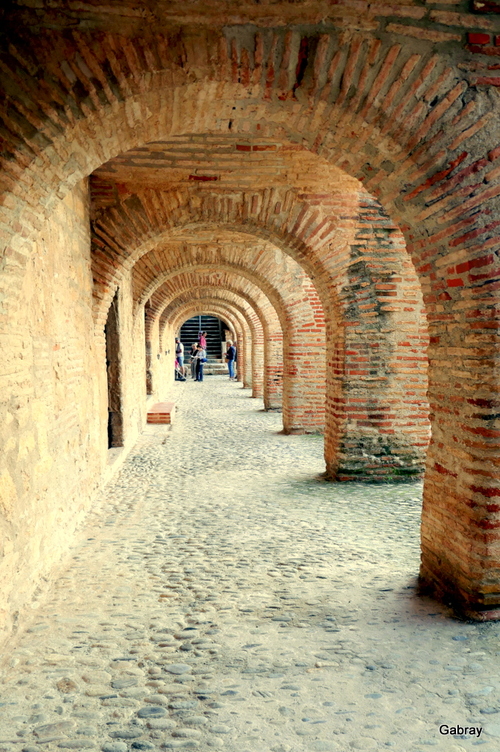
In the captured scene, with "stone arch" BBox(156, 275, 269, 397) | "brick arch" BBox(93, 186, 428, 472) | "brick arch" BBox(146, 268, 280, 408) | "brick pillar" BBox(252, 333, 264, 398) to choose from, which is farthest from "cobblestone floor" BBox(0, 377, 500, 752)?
"brick pillar" BBox(252, 333, 264, 398)

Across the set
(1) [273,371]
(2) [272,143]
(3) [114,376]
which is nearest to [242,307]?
(1) [273,371]

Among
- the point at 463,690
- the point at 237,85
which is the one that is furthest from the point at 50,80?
the point at 463,690

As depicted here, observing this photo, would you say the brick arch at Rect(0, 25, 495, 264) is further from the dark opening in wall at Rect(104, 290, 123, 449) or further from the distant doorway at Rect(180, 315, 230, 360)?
the distant doorway at Rect(180, 315, 230, 360)

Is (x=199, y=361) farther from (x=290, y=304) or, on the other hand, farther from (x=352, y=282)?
(x=352, y=282)

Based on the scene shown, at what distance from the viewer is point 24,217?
8.94 feet

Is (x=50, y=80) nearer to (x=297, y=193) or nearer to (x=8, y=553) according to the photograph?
(x=8, y=553)

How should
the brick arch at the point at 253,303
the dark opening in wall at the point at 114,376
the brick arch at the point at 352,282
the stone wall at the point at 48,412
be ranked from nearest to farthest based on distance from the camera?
the stone wall at the point at 48,412 → the brick arch at the point at 352,282 → the dark opening in wall at the point at 114,376 → the brick arch at the point at 253,303

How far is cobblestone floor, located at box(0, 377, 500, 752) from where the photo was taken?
2.12m

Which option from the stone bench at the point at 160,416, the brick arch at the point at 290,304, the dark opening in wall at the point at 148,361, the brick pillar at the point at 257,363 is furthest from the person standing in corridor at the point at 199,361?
the brick arch at the point at 290,304

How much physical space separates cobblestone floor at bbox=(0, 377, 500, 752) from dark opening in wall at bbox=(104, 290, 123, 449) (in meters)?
2.58

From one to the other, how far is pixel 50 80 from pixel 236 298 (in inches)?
546

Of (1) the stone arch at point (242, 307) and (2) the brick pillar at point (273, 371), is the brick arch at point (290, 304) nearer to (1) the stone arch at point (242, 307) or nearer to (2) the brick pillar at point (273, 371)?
(2) the brick pillar at point (273, 371)

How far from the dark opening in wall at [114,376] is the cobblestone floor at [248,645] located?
2.58 m

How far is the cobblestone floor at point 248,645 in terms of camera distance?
2.12m
